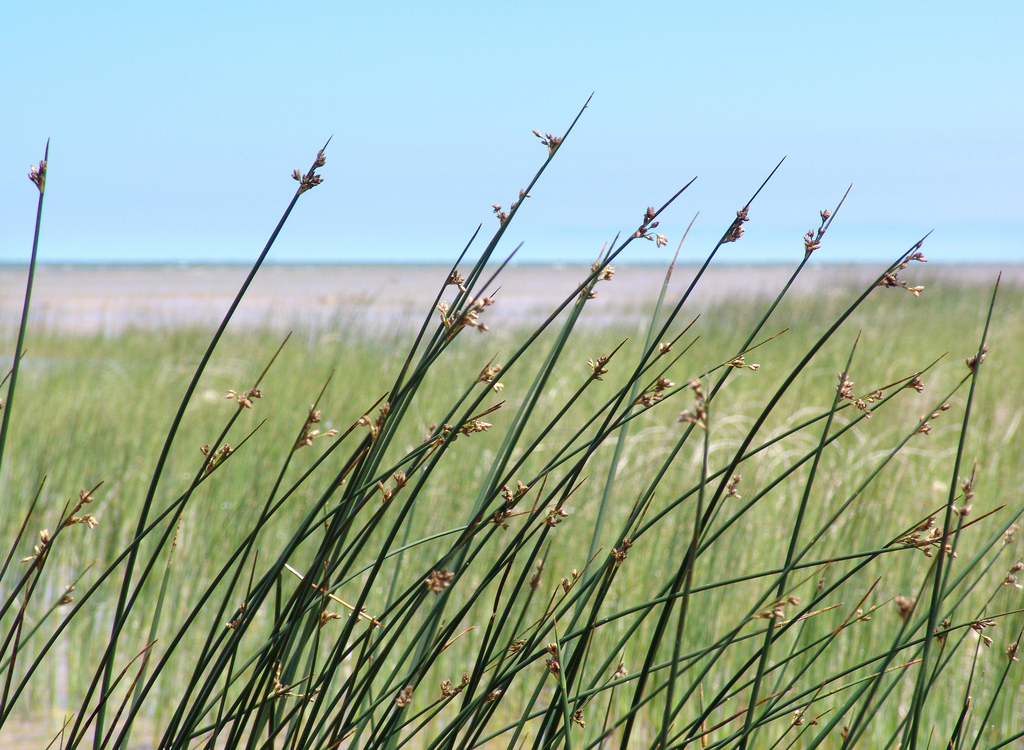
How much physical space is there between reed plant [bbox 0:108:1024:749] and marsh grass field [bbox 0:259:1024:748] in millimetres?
20

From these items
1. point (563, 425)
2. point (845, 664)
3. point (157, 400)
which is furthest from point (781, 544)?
point (157, 400)

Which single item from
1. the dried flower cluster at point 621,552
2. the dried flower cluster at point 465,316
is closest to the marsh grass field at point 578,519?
the dried flower cluster at point 621,552

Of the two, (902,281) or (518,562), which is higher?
(902,281)

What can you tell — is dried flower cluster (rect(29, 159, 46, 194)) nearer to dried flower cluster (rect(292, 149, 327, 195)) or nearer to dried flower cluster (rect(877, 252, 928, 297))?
dried flower cluster (rect(292, 149, 327, 195))

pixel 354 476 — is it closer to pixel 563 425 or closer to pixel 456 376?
pixel 563 425

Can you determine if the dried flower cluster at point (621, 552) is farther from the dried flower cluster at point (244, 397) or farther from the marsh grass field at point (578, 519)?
the dried flower cluster at point (244, 397)

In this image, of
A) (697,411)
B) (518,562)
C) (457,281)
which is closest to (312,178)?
(457,281)

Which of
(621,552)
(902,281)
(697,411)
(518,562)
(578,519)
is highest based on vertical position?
(902,281)

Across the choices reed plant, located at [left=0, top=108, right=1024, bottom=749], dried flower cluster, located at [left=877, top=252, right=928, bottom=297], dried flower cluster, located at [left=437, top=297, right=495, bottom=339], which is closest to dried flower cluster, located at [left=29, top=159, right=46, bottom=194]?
reed plant, located at [left=0, top=108, right=1024, bottom=749]

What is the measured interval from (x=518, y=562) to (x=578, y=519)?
1.11 feet

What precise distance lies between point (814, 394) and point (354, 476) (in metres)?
4.22

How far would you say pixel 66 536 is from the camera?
284 cm

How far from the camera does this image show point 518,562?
275 cm

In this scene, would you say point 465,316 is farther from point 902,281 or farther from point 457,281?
point 902,281
